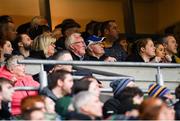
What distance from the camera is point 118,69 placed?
37.8ft

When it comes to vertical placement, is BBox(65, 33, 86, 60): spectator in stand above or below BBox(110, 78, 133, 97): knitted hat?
above

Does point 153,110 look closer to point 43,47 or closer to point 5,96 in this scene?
point 5,96

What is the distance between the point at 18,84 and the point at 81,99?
223 centimetres

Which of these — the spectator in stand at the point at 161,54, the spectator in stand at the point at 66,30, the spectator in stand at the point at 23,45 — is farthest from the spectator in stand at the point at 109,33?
the spectator in stand at the point at 23,45

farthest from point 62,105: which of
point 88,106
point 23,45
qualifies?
point 23,45

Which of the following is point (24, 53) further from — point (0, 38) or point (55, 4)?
point (55, 4)

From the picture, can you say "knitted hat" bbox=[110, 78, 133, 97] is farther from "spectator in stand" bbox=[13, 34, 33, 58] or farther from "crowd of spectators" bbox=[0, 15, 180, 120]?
"spectator in stand" bbox=[13, 34, 33, 58]

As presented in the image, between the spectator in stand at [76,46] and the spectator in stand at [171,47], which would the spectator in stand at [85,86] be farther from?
the spectator in stand at [171,47]

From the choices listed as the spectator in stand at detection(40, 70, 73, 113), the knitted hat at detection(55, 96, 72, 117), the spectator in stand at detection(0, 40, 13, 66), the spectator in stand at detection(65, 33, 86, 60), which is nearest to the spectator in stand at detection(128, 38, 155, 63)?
the spectator in stand at detection(65, 33, 86, 60)

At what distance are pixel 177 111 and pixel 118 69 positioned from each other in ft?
6.87

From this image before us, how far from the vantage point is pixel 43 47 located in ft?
38.4

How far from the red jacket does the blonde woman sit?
0.81 m

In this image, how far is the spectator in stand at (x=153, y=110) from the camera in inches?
317

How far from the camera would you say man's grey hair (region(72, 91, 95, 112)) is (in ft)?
28.1
